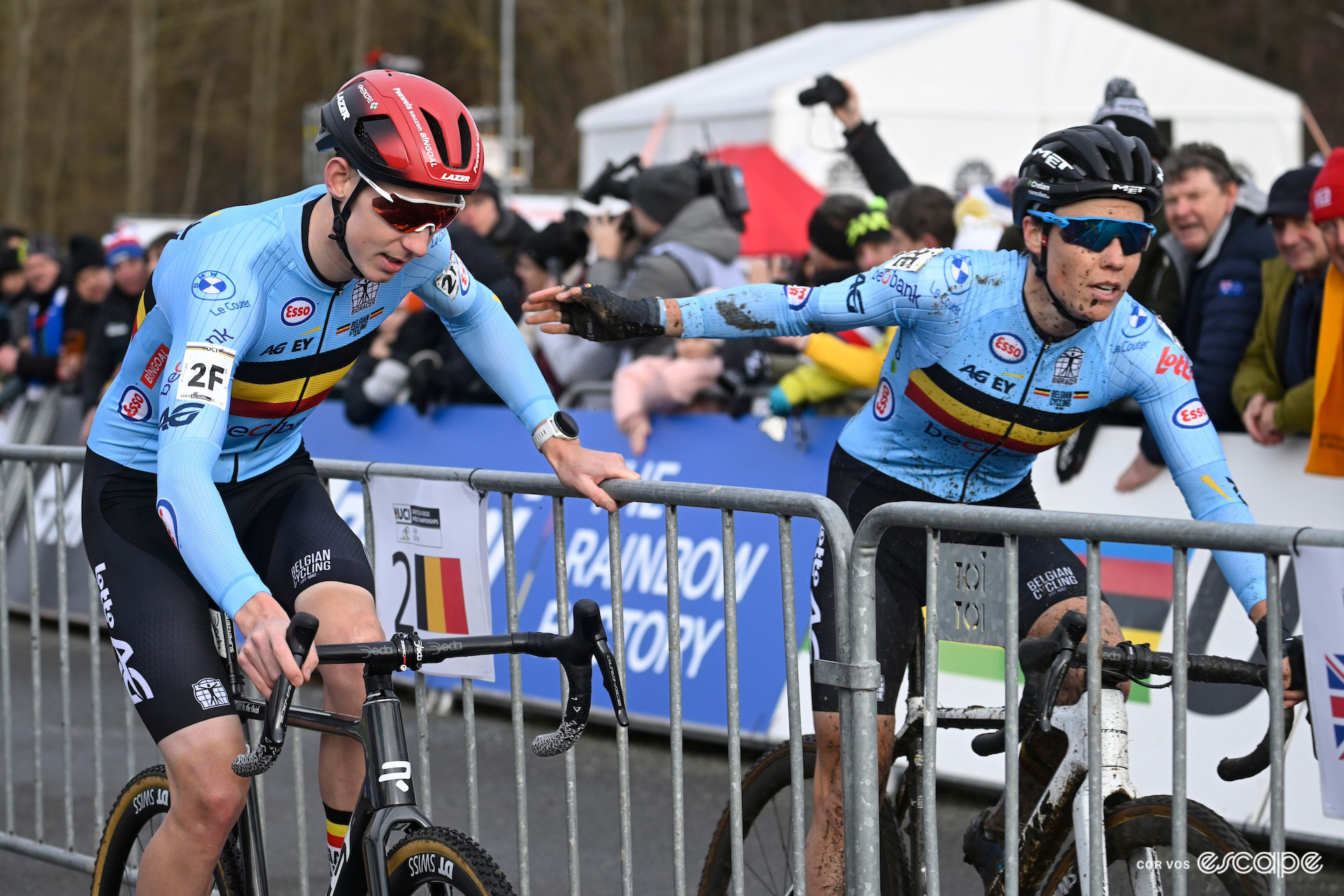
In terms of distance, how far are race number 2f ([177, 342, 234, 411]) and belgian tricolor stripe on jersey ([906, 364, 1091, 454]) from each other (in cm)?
164

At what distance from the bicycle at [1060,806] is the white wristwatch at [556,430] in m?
0.97

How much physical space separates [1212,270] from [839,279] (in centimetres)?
176

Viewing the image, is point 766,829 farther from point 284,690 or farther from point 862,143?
point 862,143

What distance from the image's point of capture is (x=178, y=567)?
3662 mm

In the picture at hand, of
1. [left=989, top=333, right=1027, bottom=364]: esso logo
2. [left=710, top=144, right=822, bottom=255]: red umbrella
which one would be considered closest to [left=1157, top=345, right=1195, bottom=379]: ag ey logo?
[left=989, top=333, right=1027, bottom=364]: esso logo

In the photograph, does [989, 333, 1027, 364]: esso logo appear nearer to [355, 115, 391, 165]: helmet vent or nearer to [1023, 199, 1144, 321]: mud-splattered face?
[1023, 199, 1144, 321]: mud-splattered face

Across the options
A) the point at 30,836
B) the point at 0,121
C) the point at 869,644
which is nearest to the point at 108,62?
the point at 0,121

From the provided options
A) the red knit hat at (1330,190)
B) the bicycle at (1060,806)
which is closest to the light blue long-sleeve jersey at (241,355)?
the bicycle at (1060,806)

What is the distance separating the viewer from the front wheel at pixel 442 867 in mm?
2967

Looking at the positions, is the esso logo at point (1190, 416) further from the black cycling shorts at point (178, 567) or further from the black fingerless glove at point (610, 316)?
the black cycling shorts at point (178, 567)

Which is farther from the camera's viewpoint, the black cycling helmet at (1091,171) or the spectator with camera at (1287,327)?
the spectator with camera at (1287,327)

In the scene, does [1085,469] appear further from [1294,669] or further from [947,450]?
[1294,669]

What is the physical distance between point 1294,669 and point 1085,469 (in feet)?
11.5

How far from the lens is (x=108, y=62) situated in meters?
47.7
